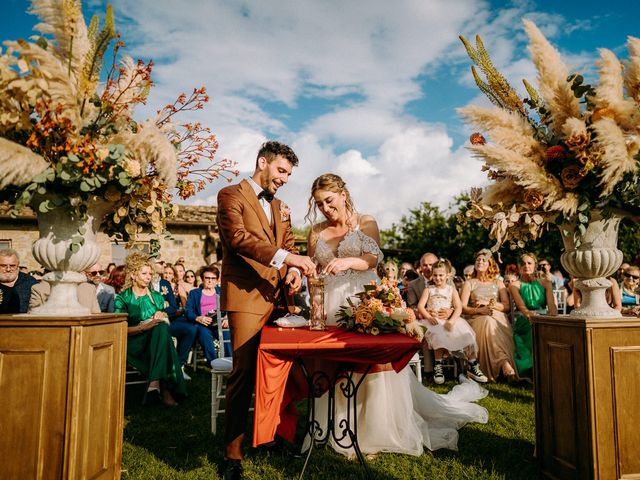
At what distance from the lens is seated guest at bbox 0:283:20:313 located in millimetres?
5410

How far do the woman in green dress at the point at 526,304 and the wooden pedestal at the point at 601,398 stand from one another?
13.9 feet

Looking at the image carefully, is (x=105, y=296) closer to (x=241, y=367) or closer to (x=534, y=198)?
(x=241, y=367)

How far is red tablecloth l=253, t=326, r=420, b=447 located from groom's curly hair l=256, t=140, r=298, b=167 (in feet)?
4.51

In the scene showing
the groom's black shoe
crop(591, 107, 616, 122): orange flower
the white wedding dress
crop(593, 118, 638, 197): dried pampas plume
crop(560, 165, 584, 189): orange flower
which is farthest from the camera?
the white wedding dress

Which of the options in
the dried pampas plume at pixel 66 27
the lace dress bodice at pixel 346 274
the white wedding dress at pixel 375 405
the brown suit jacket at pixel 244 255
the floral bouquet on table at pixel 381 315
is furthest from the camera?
the lace dress bodice at pixel 346 274

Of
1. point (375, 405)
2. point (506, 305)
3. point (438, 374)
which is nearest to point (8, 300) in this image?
point (375, 405)

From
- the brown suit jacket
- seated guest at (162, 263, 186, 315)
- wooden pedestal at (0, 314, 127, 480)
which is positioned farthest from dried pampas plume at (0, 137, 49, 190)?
seated guest at (162, 263, 186, 315)

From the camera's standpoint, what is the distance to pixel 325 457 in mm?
3812

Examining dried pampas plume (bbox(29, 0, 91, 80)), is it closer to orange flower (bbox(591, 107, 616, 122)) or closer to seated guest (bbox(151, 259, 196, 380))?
orange flower (bbox(591, 107, 616, 122))

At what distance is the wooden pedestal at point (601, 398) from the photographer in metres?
2.82

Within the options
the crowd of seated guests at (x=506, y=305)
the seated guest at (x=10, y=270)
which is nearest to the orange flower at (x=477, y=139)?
the crowd of seated guests at (x=506, y=305)

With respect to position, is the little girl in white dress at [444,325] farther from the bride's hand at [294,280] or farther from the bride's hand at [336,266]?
the bride's hand at [294,280]

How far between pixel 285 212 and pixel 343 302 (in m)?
0.90

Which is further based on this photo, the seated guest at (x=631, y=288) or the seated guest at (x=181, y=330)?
the seated guest at (x=181, y=330)
